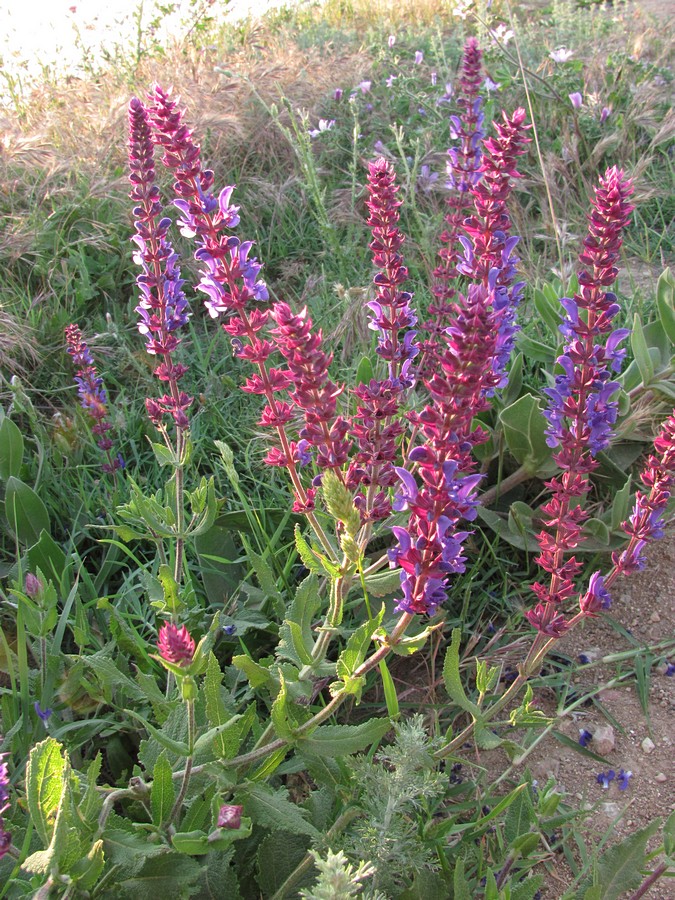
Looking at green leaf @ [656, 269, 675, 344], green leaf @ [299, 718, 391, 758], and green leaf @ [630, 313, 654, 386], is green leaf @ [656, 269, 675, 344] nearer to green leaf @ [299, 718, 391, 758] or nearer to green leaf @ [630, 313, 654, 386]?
green leaf @ [630, 313, 654, 386]

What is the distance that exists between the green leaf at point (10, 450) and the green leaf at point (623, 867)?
2452 mm

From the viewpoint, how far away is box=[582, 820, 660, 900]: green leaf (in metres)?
1.80

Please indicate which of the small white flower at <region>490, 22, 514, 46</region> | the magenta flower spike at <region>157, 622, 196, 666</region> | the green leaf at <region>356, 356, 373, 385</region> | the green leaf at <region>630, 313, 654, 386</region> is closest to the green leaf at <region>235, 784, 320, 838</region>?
the magenta flower spike at <region>157, 622, 196, 666</region>

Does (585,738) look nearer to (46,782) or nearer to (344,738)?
(344,738)

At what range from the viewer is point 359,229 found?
15.7 ft

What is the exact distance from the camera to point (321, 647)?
1.81 m

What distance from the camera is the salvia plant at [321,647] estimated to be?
1460 millimetres

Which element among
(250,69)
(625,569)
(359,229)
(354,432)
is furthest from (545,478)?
(250,69)

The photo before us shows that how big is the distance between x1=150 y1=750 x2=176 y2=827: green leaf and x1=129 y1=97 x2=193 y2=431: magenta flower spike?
114 cm

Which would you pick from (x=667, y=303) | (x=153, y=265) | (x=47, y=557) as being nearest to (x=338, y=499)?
(x=153, y=265)

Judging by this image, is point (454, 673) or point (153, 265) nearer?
point (454, 673)

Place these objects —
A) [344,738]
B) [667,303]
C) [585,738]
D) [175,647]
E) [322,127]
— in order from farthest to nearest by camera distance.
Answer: [322,127] < [667,303] < [585,738] < [344,738] < [175,647]

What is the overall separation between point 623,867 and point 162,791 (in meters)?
1.10

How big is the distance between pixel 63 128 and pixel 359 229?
238 cm
